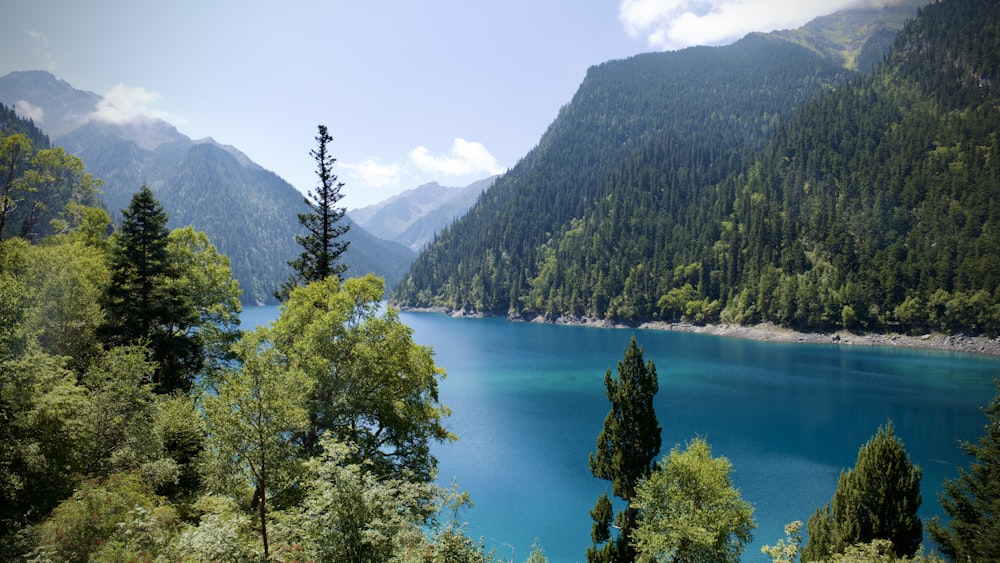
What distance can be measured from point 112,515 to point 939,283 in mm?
140256

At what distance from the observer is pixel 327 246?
3259 cm

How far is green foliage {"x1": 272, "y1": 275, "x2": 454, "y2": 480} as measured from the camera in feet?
68.0

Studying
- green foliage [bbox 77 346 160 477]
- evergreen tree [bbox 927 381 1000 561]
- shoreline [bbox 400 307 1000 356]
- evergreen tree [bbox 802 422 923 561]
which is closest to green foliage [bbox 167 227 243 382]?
green foliage [bbox 77 346 160 477]

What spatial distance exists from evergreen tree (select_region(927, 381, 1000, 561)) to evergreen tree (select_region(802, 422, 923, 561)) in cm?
123

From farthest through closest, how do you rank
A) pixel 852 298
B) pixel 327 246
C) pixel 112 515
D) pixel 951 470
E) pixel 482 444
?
1. pixel 852 298
2. pixel 482 444
3. pixel 951 470
4. pixel 327 246
5. pixel 112 515

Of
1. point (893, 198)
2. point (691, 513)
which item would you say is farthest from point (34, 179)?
point (893, 198)

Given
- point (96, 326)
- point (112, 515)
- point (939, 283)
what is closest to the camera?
point (112, 515)

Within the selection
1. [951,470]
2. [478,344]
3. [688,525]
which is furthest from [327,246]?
[478,344]

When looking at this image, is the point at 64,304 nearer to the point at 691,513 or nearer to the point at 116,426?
the point at 116,426

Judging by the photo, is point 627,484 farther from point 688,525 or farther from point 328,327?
point 328,327

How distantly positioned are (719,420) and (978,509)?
3116cm

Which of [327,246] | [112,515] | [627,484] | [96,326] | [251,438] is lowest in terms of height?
[627,484]

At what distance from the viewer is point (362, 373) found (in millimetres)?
21250

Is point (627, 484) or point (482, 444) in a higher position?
point (627, 484)
